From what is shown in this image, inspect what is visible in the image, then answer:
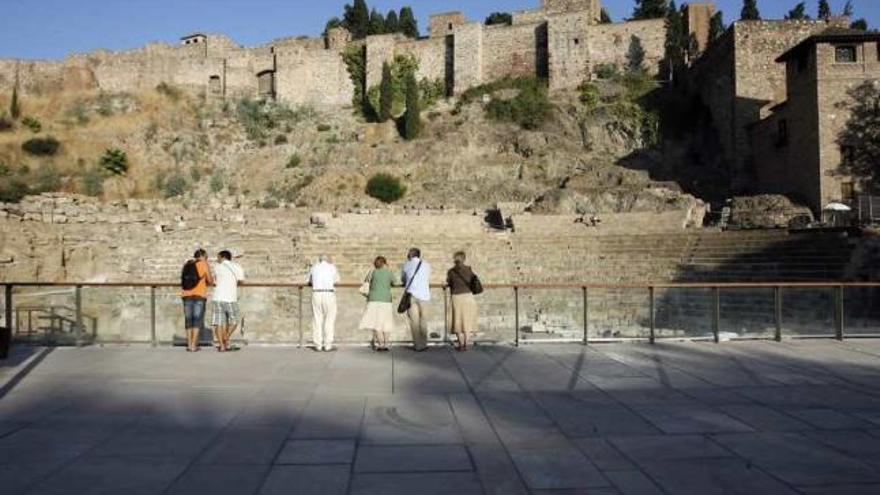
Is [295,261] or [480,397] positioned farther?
[295,261]

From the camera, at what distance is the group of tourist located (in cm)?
1088

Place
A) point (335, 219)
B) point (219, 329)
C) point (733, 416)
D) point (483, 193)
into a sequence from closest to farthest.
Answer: point (733, 416)
point (219, 329)
point (335, 219)
point (483, 193)

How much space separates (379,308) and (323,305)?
0.88 metres

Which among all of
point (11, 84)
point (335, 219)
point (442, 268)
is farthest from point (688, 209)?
point (11, 84)

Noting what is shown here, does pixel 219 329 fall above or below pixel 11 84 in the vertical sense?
below

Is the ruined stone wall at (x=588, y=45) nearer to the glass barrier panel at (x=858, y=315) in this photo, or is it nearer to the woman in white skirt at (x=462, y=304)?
the glass barrier panel at (x=858, y=315)

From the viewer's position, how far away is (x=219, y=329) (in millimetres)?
10938

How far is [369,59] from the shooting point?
192ft

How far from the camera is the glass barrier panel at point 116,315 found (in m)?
11.4

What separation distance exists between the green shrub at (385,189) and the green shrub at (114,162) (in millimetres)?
20898

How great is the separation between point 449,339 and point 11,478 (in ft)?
25.2

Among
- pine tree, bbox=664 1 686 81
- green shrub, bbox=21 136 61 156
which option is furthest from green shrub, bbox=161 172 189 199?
pine tree, bbox=664 1 686 81

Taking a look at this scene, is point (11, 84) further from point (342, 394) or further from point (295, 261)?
point (342, 394)

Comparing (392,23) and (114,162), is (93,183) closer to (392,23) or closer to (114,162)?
(114,162)
